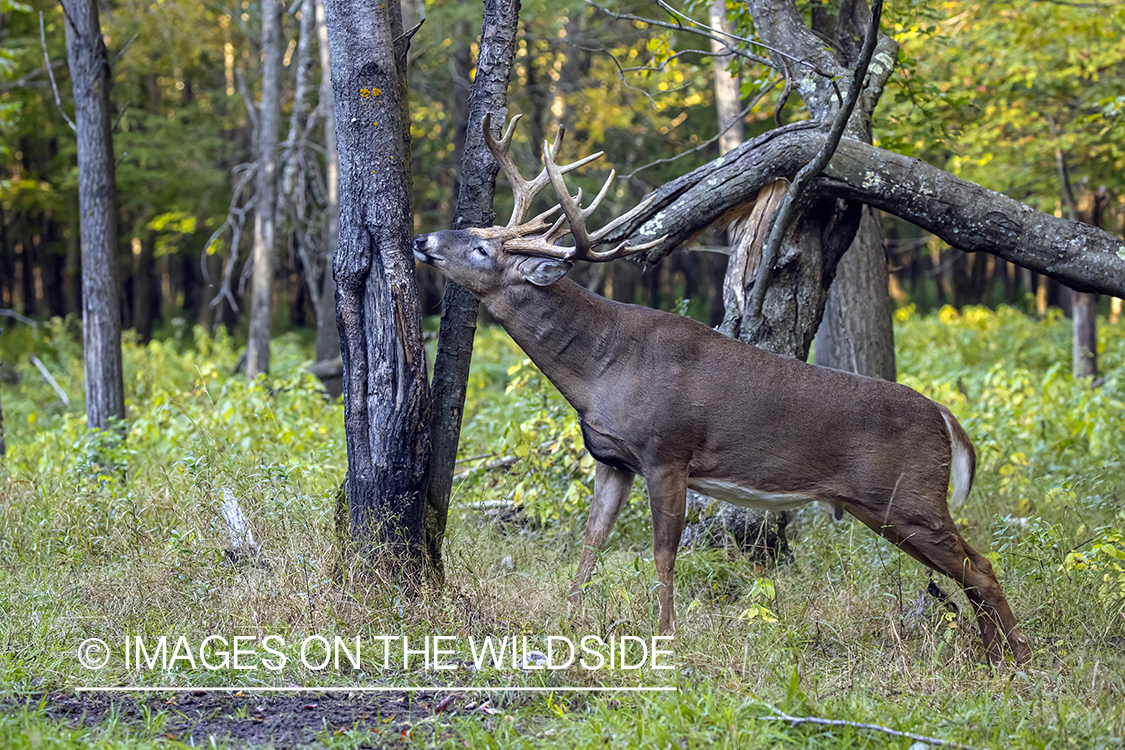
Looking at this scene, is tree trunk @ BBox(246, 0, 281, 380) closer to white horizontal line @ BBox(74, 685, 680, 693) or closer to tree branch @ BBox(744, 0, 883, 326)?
tree branch @ BBox(744, 0, 883, 326)

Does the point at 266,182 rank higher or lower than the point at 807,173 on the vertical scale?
lower

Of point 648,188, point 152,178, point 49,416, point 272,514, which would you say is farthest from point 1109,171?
point 152,178

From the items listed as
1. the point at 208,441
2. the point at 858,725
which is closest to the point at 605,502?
the point at 858,725

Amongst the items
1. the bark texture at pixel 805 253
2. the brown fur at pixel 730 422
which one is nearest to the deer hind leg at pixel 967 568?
the brown fur at pixel 730 422

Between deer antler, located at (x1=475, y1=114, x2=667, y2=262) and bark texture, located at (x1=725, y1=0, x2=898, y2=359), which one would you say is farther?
bark texture, located at (x1=725, y1=0, x2=898, y2=359)

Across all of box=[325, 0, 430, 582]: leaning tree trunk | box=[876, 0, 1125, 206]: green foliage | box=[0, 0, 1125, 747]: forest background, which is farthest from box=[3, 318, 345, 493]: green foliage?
box=[876, 0, 1125, 206]: green foliage

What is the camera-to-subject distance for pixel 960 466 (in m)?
4.99

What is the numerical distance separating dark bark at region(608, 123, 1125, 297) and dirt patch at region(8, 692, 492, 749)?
271 cm

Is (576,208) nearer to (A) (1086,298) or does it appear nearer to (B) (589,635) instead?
(B) (589,635)

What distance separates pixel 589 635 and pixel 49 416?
11.6m

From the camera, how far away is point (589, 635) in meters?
4.27

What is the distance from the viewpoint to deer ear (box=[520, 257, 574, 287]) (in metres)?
4.79

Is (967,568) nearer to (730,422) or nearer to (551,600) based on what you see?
(730,422)

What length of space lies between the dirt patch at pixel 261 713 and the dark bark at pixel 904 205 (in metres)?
2.71
